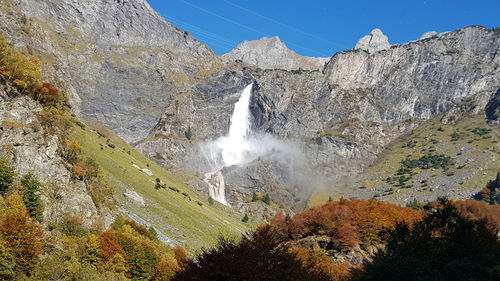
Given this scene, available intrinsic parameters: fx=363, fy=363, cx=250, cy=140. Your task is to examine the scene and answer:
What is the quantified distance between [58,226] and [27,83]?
2712cm

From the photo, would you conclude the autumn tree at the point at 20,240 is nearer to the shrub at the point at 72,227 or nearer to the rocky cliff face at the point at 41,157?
the rocky cliff face at the point at 41,157

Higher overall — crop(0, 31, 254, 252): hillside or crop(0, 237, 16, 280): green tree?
crop(0, 31, 254, 252): hillside

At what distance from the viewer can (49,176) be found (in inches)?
2461

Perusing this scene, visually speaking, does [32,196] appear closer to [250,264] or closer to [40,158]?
[40,158]

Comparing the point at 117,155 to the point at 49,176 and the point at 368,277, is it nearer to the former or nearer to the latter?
the point at 49,176

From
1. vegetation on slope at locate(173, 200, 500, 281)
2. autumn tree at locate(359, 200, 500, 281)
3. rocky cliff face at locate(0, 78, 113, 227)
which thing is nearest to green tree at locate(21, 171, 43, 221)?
rocky cliff face at locate(0, 78, 113, 227)

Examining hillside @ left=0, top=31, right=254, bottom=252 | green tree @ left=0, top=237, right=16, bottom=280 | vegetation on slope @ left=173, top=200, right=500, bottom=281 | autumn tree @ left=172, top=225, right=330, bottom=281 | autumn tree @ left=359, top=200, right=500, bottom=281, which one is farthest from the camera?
hillside @ left=0, top=31, right=254, bottom=252

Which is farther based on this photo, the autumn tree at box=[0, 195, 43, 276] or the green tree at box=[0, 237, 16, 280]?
the autumn tree at box=[0, 195, 43, 276]

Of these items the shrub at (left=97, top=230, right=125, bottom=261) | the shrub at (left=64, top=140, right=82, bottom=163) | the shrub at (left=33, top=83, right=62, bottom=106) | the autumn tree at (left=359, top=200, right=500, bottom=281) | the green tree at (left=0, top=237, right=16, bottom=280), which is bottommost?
the green tree at (left=0, top=237, right=16, bottom=280)

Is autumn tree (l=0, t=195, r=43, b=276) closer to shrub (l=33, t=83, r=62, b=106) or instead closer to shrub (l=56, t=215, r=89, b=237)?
shrub (l=56, t=215, r=89, b=237)

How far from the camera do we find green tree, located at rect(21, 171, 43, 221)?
5431 cm

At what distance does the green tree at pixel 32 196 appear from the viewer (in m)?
54.3

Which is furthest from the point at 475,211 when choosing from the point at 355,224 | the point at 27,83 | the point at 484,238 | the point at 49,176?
the point at 27,83

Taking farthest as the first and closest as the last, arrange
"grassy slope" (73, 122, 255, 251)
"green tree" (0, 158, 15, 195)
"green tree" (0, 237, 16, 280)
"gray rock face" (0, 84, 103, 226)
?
"grassy slope" (73, 122, 255, 251) < "gray rock face" (0, 84, 103, 226) < "green tree" (0, 158, 15, 195) < "green tree" (0, 237, 16, 280)
